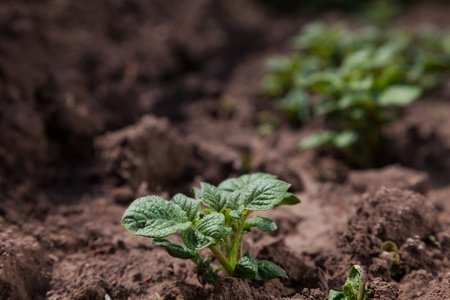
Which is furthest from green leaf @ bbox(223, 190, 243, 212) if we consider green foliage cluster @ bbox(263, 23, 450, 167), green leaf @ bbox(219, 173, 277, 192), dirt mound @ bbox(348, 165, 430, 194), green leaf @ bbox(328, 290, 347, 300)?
green foliage cluster @ bbox(263, 23, 450, 167)

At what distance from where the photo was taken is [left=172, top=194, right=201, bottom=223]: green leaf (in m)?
1.65

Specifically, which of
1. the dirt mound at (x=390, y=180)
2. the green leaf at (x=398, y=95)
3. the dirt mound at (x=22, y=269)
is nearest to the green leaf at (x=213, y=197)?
the dirt mound at (x=22, y=269)

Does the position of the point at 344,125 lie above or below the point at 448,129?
above

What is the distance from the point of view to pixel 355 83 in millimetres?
2932

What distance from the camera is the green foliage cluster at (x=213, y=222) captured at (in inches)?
60.6

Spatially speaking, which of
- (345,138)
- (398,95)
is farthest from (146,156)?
(398,95)

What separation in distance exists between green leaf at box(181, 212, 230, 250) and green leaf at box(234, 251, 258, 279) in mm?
211

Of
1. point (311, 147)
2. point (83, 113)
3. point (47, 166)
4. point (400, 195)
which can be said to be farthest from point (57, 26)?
point (400, 195)

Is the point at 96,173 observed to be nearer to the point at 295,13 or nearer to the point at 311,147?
the point at 311,147

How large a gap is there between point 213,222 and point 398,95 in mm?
1916

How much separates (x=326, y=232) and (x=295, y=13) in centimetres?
493

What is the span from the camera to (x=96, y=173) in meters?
2.85

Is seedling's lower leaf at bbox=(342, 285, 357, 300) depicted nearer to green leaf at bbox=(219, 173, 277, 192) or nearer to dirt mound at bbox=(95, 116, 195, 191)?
green leaf at bbox=(219, 173, 277, 192)

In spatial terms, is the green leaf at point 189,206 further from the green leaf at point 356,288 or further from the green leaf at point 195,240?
the green leaf at point 356,288
